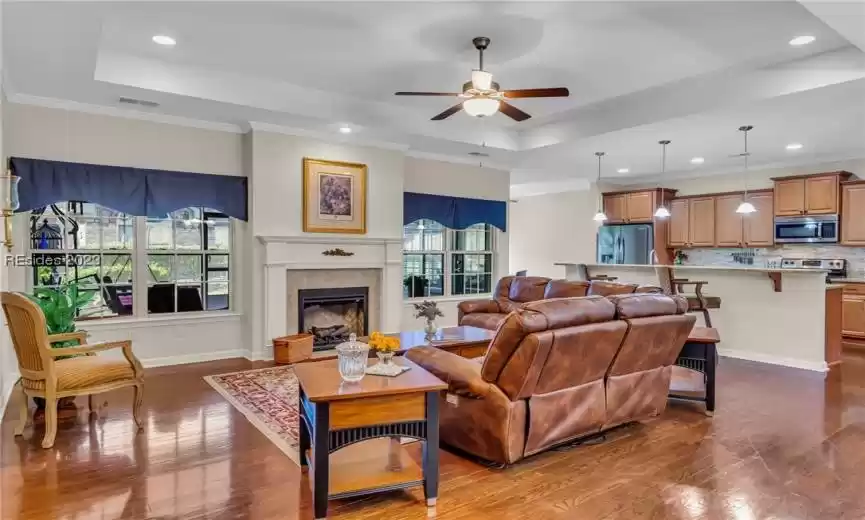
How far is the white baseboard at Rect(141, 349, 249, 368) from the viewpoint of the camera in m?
5.51

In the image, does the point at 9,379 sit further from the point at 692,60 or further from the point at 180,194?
the point at 692,60

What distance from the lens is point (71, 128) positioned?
501 centimetres

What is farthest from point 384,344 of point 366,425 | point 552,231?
point 552,231

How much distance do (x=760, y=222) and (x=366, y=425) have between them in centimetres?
782

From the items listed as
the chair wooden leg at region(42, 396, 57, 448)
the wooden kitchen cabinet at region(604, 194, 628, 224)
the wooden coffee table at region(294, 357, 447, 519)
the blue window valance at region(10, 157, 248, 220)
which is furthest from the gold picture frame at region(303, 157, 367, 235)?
the wooden kitchen cabinet at region(604, 194, 628, 224)

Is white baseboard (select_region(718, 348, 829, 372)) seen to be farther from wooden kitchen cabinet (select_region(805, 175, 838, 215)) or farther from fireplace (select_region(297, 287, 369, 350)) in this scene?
fireplace (select_region(297, 287, 369, 350))

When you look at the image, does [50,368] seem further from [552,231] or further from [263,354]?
[552,231]

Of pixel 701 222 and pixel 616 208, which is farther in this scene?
pixel 616 208

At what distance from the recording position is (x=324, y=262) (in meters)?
6.24

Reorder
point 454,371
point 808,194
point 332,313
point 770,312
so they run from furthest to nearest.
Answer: point 808,194 → point 332,313 → point 770,312 → point 454,371

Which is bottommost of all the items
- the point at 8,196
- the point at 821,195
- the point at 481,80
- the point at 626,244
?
the point at 626,244

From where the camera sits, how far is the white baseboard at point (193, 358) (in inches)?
217

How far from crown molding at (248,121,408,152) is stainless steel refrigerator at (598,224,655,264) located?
447 centimetres

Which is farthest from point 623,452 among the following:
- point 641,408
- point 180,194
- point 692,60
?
point 180,194
